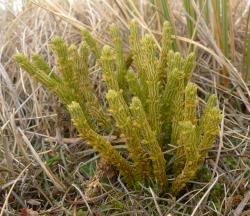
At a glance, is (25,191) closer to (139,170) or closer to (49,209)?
(49,209)

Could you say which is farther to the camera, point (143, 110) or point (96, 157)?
point (96, 157)

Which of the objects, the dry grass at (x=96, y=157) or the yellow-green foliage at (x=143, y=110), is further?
the dry grass at (x=96, y=157)

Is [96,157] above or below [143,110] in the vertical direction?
below

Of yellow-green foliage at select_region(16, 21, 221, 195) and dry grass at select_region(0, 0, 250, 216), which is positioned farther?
dry grass at select_region(0, 0, 250, 216)
